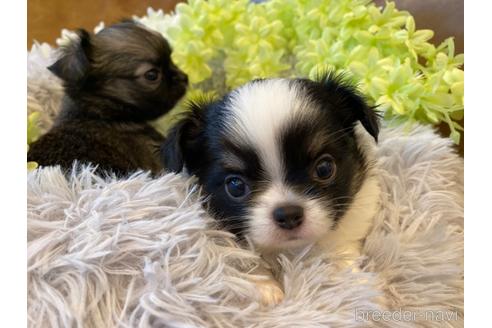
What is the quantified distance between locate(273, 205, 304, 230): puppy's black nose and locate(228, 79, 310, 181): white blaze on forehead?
0.09 meters

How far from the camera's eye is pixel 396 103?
191cm

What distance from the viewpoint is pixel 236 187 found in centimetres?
146

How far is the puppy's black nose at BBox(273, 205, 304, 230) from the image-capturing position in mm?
1340

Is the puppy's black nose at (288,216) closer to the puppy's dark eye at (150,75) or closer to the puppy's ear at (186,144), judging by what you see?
the puppy's ear at (186,144)

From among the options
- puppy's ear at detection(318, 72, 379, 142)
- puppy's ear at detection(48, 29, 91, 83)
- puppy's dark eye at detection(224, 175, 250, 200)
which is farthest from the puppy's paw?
puppy's ear at detection(48, 29, 91, 83)

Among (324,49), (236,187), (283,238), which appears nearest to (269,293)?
(283,238)

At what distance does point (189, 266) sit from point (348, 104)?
0.71m

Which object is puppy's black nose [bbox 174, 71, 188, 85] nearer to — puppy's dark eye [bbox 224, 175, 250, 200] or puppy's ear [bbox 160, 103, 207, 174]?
puppy's ear [bbox 160, 103, 207, 174]

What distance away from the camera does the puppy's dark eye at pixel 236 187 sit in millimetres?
1446

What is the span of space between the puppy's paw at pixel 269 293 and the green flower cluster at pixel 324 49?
845 millimetres

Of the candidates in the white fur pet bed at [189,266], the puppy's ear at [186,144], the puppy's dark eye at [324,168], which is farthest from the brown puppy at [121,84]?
the puppy's dark eye at [324,168]

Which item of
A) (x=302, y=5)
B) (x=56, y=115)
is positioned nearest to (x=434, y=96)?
(x=302, y=5)

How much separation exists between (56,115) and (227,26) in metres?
0.90

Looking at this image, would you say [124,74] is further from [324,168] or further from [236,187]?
[324,168]
